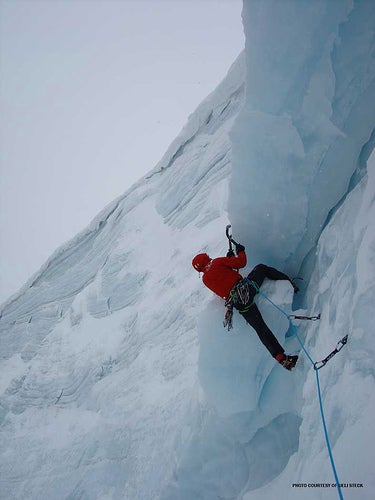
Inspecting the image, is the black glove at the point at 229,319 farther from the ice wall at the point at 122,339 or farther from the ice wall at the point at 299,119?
the ice wall at the point at 299,119

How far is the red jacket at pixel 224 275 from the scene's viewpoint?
15.0 ft

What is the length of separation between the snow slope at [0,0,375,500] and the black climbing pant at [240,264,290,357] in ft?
0.50

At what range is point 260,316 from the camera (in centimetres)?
445

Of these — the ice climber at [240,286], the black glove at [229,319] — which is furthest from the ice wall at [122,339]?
the ice climber at [240,286]

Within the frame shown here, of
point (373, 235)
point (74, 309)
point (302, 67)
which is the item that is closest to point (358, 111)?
point (302, 67)

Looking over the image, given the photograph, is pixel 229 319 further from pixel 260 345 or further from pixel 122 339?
pixel 122 339

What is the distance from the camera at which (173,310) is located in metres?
7.53

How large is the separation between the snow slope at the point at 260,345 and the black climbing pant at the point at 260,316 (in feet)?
0.50

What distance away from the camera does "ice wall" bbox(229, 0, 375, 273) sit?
4035 millimetres

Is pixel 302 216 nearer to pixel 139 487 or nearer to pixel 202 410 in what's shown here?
pixel 202 410

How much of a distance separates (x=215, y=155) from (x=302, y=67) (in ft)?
19.5

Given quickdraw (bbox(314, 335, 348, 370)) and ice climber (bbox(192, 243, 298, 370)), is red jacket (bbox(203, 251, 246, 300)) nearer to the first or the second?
ice climber (bbox(192, 243, 298, 370))

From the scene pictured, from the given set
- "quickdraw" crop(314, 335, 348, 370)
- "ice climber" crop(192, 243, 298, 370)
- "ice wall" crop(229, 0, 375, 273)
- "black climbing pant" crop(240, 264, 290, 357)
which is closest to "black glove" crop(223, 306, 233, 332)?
"ice climber" crop(192, 243, 298, 370)

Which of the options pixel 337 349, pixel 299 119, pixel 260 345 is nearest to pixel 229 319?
pixel 260 345
